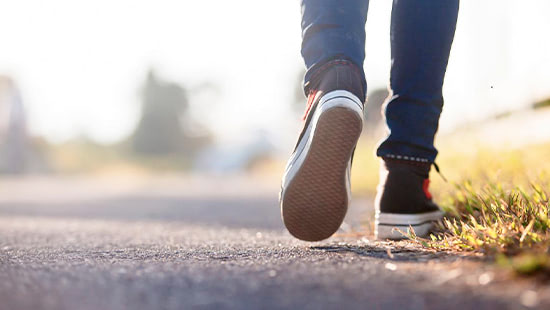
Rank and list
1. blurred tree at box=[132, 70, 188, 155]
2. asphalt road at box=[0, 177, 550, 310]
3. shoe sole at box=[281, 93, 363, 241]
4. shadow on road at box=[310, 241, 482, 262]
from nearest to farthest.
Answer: asphalt road at box=[0, 177, 550, 310] < shadow on road at box=[310, 241, 482, 262] < shoe sole at box=[281, 93, 363, 241] < blurred tree at box=[132, 70, 188, 155]

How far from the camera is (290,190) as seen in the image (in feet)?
4.50

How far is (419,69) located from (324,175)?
429 millimetres

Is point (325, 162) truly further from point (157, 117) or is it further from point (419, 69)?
point (157, 117)

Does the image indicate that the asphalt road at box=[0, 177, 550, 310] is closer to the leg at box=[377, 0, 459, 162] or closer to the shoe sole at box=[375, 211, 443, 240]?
the shoe sole at box=[375, 211, 443, 240]

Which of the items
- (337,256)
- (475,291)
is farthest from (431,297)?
(337,256)

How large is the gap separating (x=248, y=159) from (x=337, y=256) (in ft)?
81.8

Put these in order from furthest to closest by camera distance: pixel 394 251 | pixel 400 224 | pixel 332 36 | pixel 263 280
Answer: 1. pixel 400 224
2. pixel 332 36
3. pixel 394 251
4. pixel 263 280

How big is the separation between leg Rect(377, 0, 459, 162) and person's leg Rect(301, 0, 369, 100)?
0.40 feet

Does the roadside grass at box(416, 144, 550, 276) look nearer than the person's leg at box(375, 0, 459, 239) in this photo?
Yes

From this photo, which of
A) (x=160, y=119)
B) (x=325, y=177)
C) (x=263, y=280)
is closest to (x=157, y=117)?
(x=160, y=119)

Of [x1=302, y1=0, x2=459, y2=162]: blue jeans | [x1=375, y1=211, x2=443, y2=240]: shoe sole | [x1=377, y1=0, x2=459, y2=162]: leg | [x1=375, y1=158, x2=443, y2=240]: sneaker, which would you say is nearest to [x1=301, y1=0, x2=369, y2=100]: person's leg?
[x1=302, y1=0, x2=459, y2=162]: blue jeans

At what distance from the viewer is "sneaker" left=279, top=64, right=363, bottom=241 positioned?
133 centimetres

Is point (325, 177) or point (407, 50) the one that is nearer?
point (325, 177)

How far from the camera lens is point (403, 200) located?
158cm
